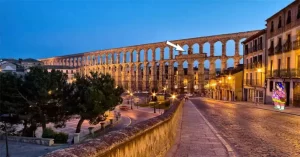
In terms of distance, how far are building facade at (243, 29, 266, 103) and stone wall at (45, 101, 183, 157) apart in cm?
3893

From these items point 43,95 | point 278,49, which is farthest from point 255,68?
point 43,95

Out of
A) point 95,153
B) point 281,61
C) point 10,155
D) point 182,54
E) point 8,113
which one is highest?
point 182,54

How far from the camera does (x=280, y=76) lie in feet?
121

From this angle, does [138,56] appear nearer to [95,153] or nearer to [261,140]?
[261,140]

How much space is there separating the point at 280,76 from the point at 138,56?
7441cm

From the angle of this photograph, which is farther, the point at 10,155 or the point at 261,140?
the point at 10,155

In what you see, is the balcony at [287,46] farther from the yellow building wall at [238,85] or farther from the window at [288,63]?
the yellow building wall at [238,85]

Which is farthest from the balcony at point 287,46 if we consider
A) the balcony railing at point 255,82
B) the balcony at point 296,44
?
the balcony railing at point 255,82

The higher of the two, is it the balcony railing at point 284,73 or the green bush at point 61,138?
the balcony railing at point 284,73

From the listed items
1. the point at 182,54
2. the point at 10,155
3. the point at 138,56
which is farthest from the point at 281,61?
the point at 138,56

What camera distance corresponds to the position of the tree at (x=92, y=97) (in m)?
29.5

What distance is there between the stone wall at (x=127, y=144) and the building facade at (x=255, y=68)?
38930 millimetres

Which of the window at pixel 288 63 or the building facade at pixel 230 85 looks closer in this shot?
the window at pixel 288 63

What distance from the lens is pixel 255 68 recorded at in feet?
155
